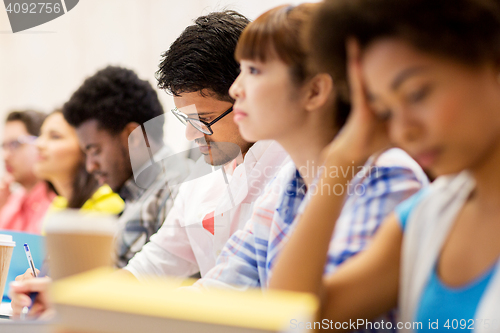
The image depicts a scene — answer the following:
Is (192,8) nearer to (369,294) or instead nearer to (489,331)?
(369,294)

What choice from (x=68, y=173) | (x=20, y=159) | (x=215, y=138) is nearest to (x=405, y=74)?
(x=215, y=138)

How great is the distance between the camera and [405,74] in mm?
489

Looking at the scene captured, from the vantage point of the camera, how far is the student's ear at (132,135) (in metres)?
1.59

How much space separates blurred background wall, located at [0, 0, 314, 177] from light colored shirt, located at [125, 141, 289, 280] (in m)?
0.53

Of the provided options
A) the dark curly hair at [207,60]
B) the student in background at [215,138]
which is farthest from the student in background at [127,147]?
the dark curly hair at [207,60]

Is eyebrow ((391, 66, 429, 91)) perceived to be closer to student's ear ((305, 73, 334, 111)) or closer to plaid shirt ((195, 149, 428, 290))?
plaid shirt ((195, 149, 428, 290))

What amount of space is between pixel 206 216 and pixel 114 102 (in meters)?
0.64

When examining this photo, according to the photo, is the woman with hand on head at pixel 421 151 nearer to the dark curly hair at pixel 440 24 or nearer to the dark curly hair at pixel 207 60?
the dark curly hair at pixel 440 24

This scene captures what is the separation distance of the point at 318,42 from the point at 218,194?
872 millimetres

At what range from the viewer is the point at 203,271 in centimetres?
136

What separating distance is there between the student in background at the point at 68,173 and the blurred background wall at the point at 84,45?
413mm

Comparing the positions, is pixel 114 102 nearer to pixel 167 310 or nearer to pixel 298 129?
pixel 298 129

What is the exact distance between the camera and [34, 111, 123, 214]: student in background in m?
1.63

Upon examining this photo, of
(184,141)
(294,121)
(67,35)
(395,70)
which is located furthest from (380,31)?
(67,35)
